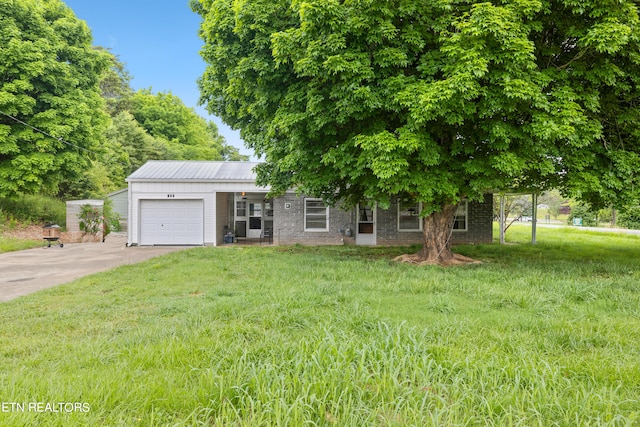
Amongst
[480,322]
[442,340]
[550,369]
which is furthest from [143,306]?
[550,369]

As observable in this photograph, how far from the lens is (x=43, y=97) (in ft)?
49.0

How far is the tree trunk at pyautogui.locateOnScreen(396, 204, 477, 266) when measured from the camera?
8.75m

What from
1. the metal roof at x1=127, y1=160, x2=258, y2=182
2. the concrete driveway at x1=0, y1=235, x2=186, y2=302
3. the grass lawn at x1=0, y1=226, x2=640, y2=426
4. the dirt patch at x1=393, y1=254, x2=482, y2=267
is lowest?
the concrete driveway at x1=0, y1=235, x2=186, y2=302

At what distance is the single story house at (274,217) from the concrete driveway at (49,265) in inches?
52.2

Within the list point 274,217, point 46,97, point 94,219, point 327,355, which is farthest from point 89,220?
point 327,355

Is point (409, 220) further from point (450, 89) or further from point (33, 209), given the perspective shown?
point (33, 209)

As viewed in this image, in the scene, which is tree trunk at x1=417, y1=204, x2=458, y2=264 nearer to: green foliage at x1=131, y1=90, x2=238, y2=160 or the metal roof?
the metal roof

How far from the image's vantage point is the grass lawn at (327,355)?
2.00 m

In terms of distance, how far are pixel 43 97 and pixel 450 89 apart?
58.5 feet

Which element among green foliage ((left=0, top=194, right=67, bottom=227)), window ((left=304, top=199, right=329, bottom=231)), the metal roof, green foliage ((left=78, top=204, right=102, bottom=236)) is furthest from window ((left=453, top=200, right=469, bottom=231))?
green foliage ((left=0, top=194, right=67, bottom=227))

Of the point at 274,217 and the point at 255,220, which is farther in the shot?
the point at 255,220

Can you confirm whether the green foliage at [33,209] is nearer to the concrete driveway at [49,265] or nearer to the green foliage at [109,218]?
the green foliage at [109,218]

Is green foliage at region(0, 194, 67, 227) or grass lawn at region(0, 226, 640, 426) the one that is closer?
grass lawn at region(0, 226, 640, 426)

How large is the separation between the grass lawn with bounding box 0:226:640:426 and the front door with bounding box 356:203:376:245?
831 cm
